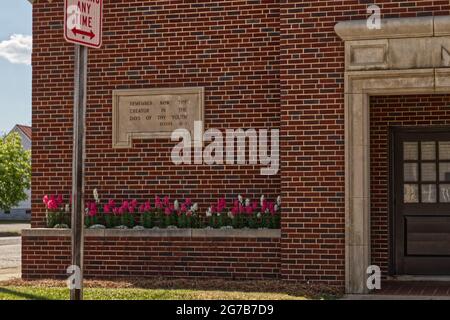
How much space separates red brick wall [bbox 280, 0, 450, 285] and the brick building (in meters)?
0.02

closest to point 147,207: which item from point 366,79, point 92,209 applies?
point 92,209

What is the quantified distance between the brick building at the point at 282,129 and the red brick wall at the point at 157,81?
0.07 feet

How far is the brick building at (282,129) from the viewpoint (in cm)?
1044

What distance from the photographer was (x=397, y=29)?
33.7 ft

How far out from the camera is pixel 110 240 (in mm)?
11695

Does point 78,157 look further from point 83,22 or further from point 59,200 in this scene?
point 59,200

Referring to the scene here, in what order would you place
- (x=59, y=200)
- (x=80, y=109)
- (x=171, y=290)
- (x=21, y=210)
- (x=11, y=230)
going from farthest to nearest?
(x=21, y=210)
(x=11, y=230)
(x=59, y=200)
(x=171, y=290)
(x=80, y=109)

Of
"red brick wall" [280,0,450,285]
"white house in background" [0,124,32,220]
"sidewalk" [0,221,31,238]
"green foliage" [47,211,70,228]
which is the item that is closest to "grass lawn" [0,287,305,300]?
"red brick wall" [280,0,450,285]

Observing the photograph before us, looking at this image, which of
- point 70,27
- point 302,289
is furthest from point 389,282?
point 70,27

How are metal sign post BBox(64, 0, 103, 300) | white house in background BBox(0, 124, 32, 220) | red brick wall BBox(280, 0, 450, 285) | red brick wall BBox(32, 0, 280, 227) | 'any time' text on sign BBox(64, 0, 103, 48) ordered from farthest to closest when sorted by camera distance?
1. white house in background BBox(0, 124, 32, 220)
2. red brick wall BBox(32, 0, 280, 227)
3. red brick wall BBox(280, 0, 450, 285)
4. metal sign post BBox(64, 0, 103, 300)
5. 'any time' text on sign BBox(64, 0, 103, 48)

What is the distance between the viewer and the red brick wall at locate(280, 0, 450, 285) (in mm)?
10539

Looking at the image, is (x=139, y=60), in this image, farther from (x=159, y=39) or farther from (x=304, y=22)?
(x=304, y=22)

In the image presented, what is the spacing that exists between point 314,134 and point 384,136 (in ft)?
6.01

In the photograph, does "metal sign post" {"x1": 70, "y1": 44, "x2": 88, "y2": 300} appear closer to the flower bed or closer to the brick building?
the brick building
